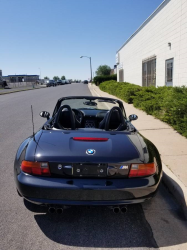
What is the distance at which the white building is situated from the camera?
426 inches

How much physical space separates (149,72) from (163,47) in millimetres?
3006

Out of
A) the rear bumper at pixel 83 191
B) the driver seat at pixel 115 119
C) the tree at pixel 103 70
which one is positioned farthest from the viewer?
the tree at pixel 103 70

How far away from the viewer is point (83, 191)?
2.57m

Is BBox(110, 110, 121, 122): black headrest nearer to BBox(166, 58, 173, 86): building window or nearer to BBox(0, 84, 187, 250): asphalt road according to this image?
BBox(0, 84, 187, 250): asphalt road

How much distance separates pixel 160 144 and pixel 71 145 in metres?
3.45

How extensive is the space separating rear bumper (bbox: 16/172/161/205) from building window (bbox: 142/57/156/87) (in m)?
13.1

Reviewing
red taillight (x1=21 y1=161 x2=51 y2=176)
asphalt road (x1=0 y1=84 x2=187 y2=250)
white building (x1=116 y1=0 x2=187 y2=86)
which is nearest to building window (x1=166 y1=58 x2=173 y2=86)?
white building (x1=116 y1=0 x2=187 y2=86)

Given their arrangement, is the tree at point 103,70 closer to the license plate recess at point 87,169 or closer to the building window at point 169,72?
the building window at point 169,72

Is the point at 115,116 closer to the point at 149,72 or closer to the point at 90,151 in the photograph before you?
the point at 90,151

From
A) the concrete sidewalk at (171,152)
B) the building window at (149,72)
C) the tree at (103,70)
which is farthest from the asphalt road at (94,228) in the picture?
the tree at (103,70)

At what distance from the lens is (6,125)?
9305 millimetres

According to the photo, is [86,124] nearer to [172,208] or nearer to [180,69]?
[172,208]

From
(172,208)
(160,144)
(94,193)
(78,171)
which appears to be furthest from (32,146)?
(160,144)

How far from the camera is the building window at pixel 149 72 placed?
15150mm
